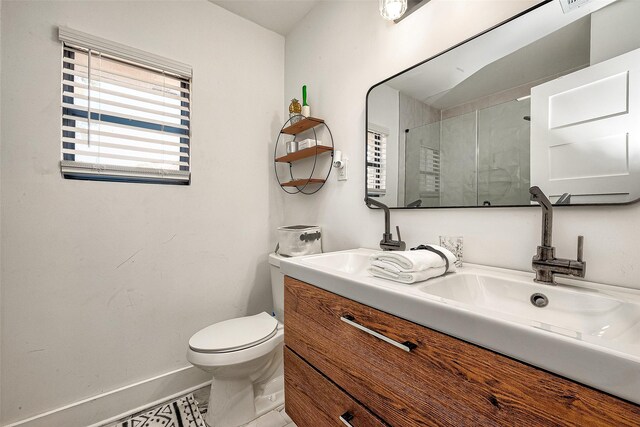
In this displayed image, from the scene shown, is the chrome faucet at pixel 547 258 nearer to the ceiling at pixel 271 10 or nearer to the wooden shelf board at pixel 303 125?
the wooden shelf board at pixel 303 125

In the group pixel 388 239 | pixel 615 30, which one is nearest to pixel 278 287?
pixel 388 239

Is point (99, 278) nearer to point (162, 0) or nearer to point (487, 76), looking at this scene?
point (162, 0)

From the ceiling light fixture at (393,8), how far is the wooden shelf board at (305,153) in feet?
2.30

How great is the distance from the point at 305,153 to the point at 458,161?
937 millimetres

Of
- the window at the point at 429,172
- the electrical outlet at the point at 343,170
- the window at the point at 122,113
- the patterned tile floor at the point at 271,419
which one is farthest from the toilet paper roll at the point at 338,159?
the patterned tile floor at the point at 271,419

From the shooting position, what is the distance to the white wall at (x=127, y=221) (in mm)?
1247

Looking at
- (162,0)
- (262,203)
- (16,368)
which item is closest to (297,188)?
(262,203)

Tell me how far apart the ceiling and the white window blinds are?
43.8 inches

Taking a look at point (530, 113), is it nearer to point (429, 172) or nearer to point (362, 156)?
point (429, 172)

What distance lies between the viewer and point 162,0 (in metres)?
1.59

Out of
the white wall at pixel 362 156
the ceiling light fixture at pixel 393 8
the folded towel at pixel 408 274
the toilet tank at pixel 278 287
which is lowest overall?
the toilet tank at pixel 278 287

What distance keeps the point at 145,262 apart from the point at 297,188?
104cm

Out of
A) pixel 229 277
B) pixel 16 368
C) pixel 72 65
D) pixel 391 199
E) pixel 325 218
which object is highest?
pixel 72 65

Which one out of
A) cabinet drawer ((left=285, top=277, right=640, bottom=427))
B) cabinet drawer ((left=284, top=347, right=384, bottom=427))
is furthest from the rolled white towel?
cabinet drawer ((left=284, top=347, right=384, bottom=427))
